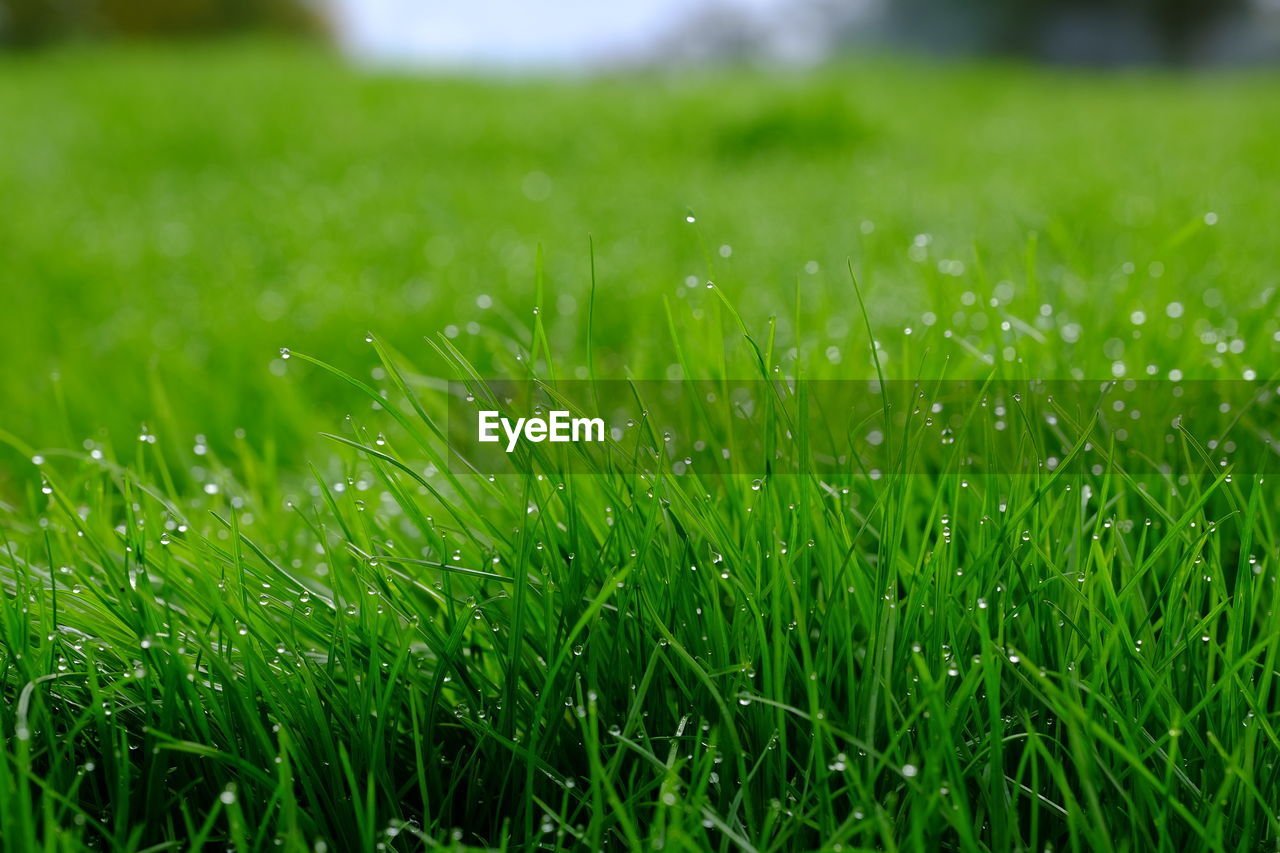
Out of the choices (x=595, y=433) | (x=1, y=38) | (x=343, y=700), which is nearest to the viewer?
(x=343, y=700)

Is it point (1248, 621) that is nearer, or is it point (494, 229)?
point (1248, 621)

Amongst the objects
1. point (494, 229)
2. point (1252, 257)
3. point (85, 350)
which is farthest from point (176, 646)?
point (494, 229)

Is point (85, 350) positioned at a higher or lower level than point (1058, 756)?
higher

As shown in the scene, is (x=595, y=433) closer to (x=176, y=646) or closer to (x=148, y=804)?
(x=176, y=646)

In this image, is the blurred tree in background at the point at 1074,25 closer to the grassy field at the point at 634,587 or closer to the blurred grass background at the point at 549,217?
the blurred grass background at the point at 549,217
